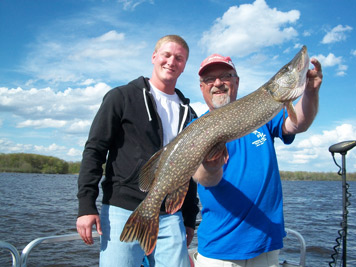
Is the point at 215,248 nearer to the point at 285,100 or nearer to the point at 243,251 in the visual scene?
the point at 243,251

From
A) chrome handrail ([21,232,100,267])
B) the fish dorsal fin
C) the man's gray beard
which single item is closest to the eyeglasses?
the man's gray beard

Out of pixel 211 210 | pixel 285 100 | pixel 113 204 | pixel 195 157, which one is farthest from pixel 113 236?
pixel 285 100

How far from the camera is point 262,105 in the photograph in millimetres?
2469

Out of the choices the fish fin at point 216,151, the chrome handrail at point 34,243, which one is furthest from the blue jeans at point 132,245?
the fish fin at point 216,151

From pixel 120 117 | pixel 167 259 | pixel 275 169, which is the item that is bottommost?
pixel 167 259

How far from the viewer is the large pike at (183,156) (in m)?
2.24

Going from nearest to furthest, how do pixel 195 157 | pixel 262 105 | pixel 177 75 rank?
pixel 195 157 < pixel 262 105 < pixel 177 75

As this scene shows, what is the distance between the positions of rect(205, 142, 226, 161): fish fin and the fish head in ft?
2.32

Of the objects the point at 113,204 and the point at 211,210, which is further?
the point at 113,204

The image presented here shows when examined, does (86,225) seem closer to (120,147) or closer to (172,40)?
(120,147)

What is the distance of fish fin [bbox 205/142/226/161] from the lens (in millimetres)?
2240

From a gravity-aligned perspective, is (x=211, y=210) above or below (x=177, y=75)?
below

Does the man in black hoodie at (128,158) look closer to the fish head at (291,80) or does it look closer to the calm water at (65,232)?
the fish head at (291,80)

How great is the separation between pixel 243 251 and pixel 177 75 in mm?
1861
